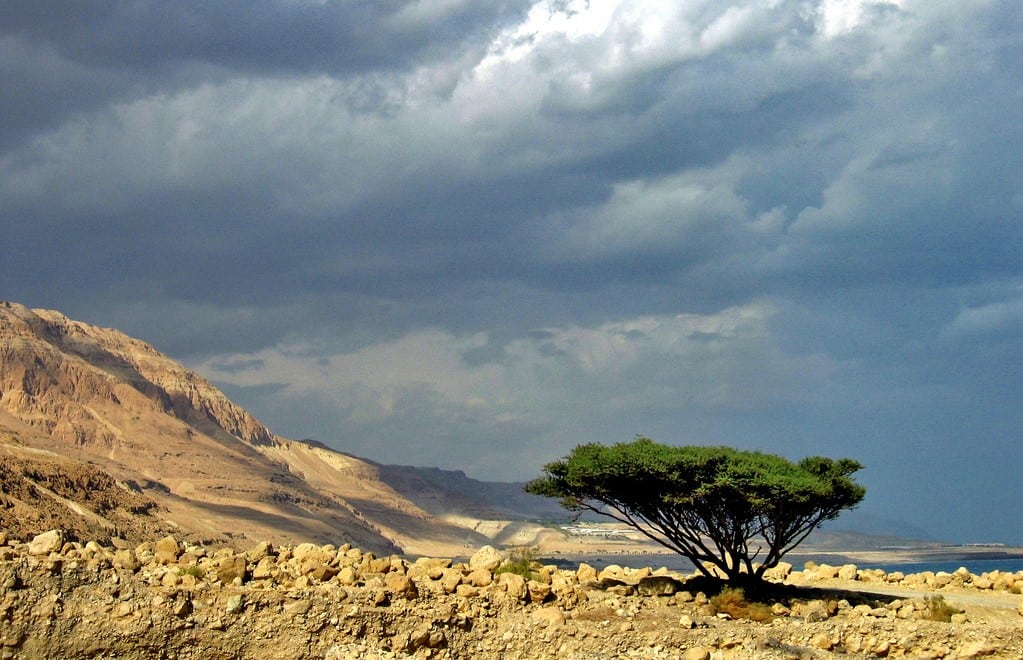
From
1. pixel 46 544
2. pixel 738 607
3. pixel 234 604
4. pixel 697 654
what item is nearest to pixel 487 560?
pixel 738 607

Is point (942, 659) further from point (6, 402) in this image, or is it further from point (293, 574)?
point (6, 402)

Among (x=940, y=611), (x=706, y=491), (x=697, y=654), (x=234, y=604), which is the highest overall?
(x=706, y=491)

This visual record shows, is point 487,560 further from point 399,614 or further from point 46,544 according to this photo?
point 46,544

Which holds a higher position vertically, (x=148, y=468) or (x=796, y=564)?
(x=148, y=468)

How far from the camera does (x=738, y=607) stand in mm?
25531

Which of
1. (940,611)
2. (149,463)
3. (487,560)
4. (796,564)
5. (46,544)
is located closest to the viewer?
(46,544)

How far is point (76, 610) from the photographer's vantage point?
1898 centimetres

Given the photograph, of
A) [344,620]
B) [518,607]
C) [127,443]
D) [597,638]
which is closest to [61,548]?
[344,620]

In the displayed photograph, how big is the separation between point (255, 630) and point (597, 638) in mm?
8083

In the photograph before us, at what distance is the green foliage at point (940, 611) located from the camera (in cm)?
2525

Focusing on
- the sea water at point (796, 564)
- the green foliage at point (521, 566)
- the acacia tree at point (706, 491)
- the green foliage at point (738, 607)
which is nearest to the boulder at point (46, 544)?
the green foliage at point (521, 566)

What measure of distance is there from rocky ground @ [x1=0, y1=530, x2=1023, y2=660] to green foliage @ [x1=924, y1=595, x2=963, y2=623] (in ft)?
0.18

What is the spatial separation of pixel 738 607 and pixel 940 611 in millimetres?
5525

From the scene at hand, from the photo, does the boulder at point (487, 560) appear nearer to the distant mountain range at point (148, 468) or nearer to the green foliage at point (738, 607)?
the green foliage at point (738, 607)
